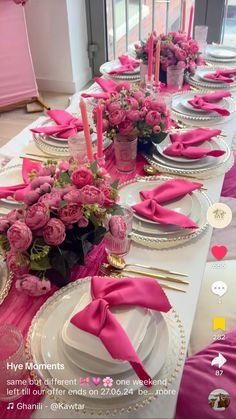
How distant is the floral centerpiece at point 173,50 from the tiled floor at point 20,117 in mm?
1504

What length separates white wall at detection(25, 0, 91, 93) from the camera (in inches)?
126

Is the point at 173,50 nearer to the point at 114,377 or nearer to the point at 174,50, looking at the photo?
the point at 174,50

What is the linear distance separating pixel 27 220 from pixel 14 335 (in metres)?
0.21

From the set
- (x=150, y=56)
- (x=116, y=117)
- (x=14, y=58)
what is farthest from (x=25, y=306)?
(x=14, y=58)

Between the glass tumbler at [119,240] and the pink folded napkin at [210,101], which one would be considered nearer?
the glass tumbler at [119,240]

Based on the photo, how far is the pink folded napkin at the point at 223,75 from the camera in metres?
1.89

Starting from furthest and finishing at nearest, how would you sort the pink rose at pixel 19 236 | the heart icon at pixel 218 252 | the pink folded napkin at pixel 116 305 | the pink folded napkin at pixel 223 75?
the pink folded napkin at pixel 223 75
the heart icon at pixel 218 252
the pink rose at pixel 19 236
the pink folded napkin at pixel 116 305

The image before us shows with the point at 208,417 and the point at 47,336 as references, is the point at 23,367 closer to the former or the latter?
the point at 47,336

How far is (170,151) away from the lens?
4.45 feet

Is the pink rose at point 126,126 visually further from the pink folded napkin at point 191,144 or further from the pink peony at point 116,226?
the pink peony at point 116,226

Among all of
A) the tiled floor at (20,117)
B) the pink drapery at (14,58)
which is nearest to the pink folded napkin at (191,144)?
the tiled floor at (20,117)

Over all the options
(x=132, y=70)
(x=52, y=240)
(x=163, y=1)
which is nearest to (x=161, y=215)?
(x=52, y=240)

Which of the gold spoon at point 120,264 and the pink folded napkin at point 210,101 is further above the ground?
the pink folded napkin at point 210,101

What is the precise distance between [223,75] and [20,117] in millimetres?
1842
